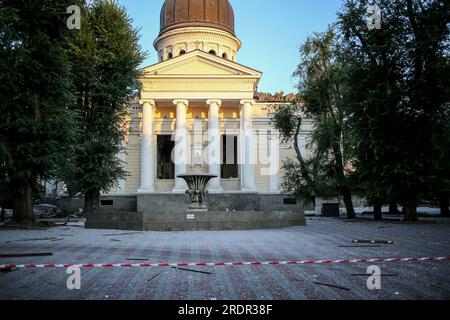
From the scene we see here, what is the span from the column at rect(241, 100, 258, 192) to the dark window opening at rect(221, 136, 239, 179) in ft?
8.83

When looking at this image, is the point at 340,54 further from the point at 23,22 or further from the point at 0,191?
the point at 0,191

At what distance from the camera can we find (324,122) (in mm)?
24000

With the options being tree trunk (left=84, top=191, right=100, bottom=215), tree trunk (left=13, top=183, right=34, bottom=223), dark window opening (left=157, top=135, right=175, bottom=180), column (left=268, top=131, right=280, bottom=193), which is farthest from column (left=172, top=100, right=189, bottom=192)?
tree trunk (left=13, top=183, right=34, bottom=223)

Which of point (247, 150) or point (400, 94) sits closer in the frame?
point (400, 94)

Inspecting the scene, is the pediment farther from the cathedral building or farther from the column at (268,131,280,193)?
the column at (268,131,280,193)

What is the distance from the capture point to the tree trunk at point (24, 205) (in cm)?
1920

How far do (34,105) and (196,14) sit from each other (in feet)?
105

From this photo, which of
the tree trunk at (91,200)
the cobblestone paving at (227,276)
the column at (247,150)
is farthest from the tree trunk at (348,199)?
the tree trunk at (91,200)

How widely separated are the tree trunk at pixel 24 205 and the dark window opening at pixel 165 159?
824 inches

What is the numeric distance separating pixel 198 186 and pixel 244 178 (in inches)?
613

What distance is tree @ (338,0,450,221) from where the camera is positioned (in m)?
19.1

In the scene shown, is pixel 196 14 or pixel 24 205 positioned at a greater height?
pixel 196 14

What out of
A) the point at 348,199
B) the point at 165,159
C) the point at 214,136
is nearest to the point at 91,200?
the point at 214,136

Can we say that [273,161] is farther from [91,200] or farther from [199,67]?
[91,200]
